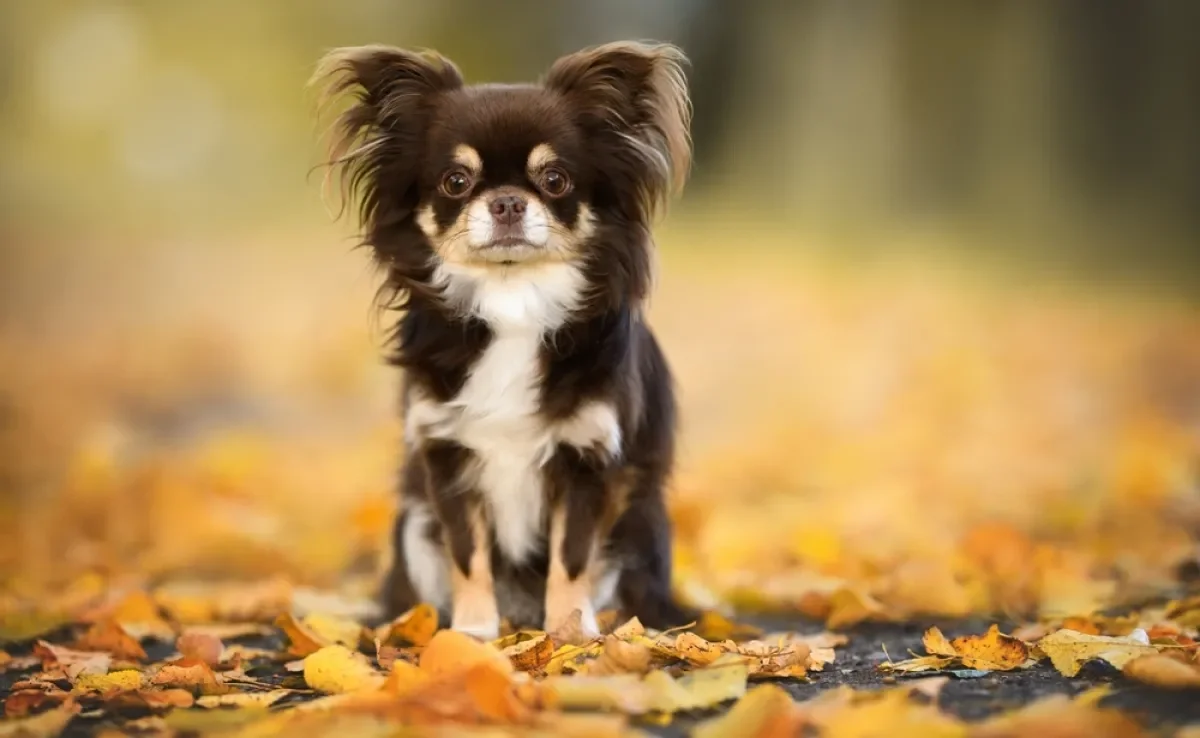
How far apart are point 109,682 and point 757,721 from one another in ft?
4.08

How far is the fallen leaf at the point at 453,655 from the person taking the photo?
2.16 m

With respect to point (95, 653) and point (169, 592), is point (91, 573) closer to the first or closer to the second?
point (169, 592)

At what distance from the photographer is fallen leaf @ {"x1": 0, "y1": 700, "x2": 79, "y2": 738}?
6.99 ft

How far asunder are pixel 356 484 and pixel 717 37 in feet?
8.36

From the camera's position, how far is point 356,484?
4625 millimetres

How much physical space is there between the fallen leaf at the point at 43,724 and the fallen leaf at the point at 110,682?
0.32 feet

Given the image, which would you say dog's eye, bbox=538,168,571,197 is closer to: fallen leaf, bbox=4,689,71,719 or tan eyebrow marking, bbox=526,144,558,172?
tan eyebrow marking, bbox=526,144,558,172

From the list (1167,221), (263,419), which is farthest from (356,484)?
(1167,221)

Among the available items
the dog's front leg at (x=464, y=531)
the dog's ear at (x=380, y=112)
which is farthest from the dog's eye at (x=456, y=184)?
the dog's front leg at (x=464, y=531)

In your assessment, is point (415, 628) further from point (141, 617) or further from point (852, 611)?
point (852, 611)

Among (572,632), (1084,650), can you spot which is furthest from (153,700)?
(1084,650)

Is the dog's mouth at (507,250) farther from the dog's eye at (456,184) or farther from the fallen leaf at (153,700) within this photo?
the fallen leaf at (153,700)

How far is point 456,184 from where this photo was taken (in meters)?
2.59

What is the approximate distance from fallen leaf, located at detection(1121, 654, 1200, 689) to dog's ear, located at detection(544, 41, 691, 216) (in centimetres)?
132
